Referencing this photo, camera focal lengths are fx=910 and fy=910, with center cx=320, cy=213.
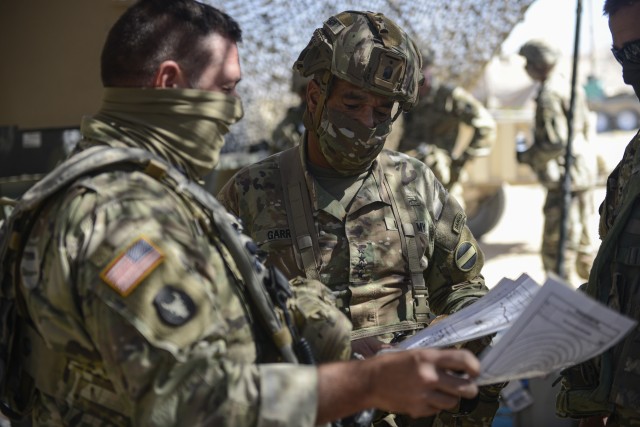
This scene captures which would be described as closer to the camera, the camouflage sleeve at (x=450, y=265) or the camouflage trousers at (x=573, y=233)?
the camouflage sleeve at (x=450, y=265)

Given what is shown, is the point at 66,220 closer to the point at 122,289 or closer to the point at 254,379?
the point at 122,289

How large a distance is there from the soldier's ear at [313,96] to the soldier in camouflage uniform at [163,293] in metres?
1.00

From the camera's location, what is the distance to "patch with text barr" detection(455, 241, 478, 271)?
127 inches

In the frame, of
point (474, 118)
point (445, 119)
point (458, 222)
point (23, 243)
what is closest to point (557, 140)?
point (474, 118)

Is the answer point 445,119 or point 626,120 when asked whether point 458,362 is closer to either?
point 445,119

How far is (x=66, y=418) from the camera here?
2.02m

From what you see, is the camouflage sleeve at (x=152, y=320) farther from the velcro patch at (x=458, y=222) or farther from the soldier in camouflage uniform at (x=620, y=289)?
the velcro patch at (x=458, y=222)

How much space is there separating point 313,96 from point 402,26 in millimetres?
7405

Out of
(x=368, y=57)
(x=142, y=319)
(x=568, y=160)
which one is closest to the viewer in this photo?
(x=142, y=319)

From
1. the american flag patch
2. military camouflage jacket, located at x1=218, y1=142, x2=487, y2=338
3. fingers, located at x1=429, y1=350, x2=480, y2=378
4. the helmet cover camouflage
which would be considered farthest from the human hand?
the helmet cover camouflage

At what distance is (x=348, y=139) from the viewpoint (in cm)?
310

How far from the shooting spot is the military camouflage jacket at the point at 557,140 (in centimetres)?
888

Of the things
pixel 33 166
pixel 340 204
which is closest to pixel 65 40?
pixel 33 166

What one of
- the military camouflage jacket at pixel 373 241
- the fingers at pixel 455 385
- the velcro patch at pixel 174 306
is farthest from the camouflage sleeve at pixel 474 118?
the velcro patch at pixel 174 306
